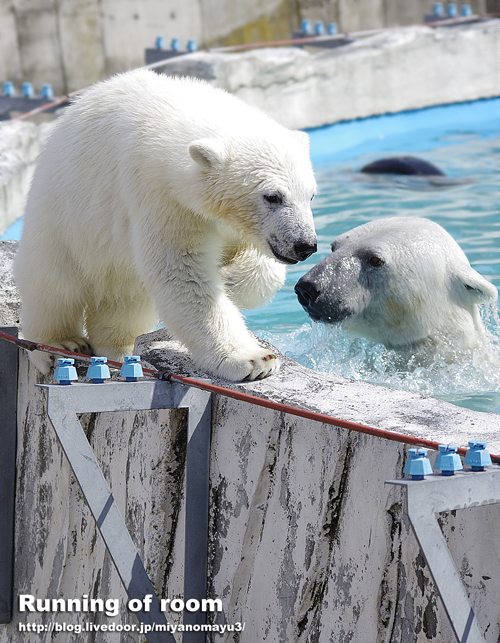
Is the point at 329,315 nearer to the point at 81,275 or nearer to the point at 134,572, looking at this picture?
the point at 81,275

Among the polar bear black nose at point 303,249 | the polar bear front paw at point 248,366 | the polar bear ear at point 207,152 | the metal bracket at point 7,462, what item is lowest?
the metal bracket at point 7,462

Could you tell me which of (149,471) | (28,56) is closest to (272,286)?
(149,471)

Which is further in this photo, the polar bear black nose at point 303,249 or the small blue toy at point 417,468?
the polar bear black nose at point 303,249

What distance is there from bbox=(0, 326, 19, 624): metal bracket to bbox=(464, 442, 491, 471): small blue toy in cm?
192

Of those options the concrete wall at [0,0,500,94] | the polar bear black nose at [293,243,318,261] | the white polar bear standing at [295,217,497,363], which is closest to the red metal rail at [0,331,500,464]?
the polar bear black nose at [293,243,318,261]

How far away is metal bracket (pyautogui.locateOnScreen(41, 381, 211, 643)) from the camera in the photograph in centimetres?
197

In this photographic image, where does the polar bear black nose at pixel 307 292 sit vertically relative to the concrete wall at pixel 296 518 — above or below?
above

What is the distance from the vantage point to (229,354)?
2.37 m

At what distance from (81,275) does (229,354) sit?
31.8 inches

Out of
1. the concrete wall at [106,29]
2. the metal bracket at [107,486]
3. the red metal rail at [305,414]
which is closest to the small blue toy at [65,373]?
the metal bracket at [107,486]

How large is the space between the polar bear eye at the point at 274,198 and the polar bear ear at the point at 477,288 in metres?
0.98

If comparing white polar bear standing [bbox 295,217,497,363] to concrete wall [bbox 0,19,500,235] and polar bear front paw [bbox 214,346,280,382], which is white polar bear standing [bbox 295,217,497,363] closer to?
polar bear front paw [bbox 214,346,280,382]

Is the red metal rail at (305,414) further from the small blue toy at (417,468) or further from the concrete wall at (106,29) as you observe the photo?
the concrete wall at (106,29)

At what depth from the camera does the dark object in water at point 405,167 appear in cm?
775
